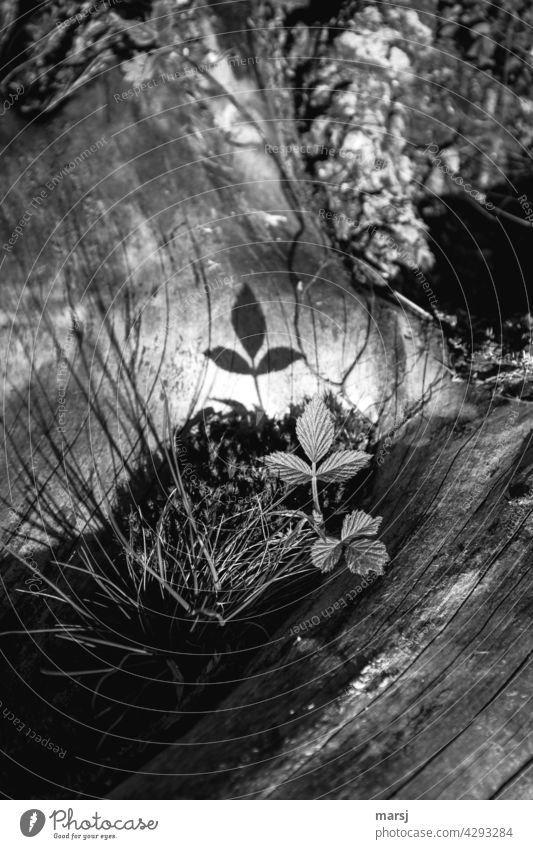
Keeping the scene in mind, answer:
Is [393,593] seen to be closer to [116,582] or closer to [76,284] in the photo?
[116,582]

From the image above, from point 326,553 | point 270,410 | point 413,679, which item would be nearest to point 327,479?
point 326,553

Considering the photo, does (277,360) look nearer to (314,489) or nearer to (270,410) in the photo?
(270,410)

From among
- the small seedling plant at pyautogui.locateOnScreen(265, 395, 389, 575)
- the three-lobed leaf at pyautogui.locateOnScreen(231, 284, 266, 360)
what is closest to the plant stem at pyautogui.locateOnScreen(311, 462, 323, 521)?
the small seedling plant at pyautogui.locateOnScreen(265, 395, 389, 575)

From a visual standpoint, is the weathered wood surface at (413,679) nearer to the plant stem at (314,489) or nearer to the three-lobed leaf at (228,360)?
the plant stem at (314,489)

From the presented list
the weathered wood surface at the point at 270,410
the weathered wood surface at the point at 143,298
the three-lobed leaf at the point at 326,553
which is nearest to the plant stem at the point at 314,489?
the three-lobed leaf at the point at 326,553

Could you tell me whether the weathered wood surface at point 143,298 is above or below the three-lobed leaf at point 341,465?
above

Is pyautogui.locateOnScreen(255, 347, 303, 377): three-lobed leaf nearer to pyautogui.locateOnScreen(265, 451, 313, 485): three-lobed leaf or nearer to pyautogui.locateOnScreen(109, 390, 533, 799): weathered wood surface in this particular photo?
pyautogui.locateOnScreen(265, 451, 313, 485): three-lobed leaf

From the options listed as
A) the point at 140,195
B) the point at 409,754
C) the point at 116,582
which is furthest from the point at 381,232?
the point at 409,754
